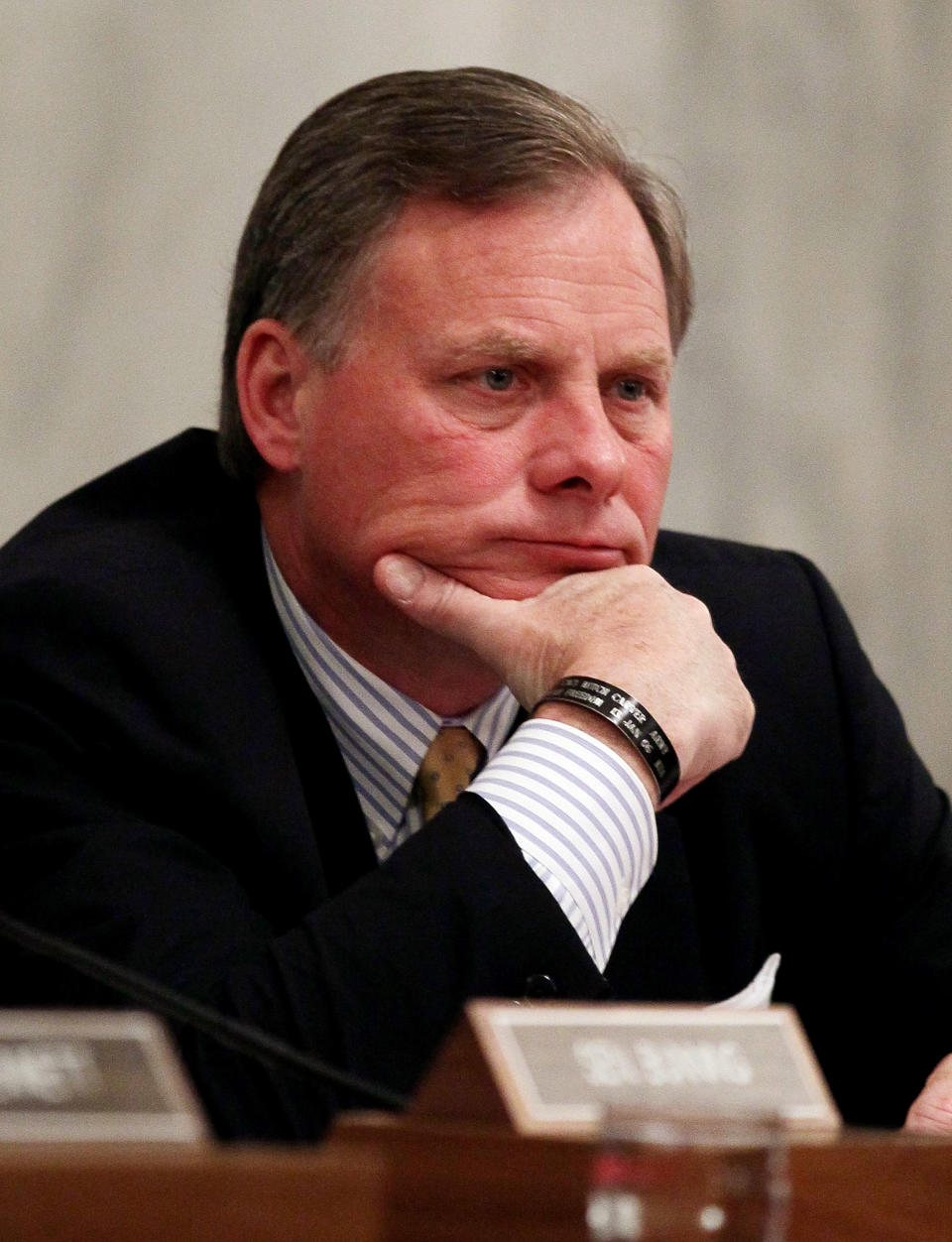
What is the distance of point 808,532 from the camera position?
8.41 feet

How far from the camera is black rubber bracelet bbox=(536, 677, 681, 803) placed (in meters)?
1.37

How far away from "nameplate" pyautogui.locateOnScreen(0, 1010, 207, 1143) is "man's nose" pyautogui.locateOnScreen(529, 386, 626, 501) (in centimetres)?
99

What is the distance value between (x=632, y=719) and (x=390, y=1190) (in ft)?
2.55

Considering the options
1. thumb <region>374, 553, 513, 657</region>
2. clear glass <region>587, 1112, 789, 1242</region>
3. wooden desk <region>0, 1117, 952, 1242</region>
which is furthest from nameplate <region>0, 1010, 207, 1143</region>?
thumb <region>374, 553, 513, 657</region>

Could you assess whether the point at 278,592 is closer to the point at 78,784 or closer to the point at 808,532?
the point at 78,784

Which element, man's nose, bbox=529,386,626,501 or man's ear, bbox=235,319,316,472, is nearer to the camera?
man's nose, bbox=529,386,626,501

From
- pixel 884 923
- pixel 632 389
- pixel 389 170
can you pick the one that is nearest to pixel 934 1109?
pixel 884 923

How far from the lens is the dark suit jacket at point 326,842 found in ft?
3.94

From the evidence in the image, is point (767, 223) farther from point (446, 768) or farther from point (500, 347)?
point (446, 768)

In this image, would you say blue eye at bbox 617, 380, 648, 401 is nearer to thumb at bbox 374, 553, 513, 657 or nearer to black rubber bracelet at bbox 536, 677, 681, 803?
thumb at bbox 374, 553, 513, 657

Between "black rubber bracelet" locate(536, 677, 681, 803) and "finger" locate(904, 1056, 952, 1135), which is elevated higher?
"black rubber bracelet" locate(536, 677, 681, 803)

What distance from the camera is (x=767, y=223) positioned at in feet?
8.32

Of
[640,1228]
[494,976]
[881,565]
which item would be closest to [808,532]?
[881,565]

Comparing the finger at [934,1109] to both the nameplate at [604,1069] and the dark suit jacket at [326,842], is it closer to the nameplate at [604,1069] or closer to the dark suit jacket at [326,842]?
the dark suit jacket at [326,842]
